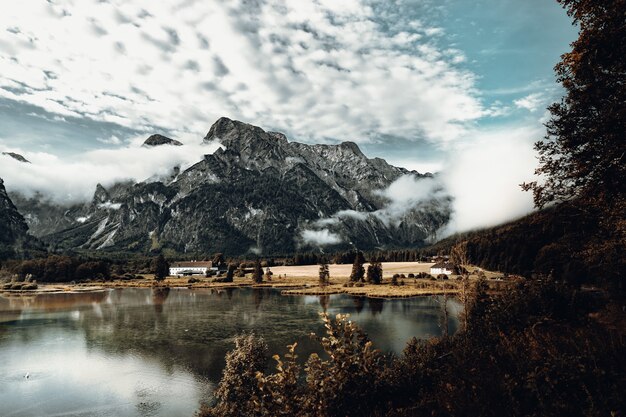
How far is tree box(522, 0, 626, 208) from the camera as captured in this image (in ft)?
46.7

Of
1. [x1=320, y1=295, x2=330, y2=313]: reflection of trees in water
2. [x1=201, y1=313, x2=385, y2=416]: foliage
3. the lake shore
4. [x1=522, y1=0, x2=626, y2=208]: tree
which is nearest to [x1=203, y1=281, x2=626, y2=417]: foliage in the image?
[x1=201, y1=313, x2=385, y2=416]: foliage

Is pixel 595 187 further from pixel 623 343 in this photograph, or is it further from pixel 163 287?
pixel 163 287

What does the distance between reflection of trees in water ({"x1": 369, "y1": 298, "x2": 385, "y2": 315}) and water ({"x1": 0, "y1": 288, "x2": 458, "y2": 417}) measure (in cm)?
47

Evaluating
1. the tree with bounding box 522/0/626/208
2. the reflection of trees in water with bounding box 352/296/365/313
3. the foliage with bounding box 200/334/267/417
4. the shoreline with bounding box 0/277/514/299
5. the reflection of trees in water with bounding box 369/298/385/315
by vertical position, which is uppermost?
the tree with bounding box 522/0/626/208

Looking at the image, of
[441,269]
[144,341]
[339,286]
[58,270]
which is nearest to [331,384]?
[144,341]

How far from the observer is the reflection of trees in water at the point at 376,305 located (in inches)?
3631

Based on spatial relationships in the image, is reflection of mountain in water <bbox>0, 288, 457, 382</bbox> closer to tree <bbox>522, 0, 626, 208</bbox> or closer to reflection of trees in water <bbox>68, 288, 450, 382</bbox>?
reflection of trees in water <bbox>68, 288, 450, 382</bbox>

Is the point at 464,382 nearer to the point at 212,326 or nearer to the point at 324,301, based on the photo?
the point at 212,326

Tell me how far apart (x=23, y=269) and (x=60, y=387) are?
17962cm

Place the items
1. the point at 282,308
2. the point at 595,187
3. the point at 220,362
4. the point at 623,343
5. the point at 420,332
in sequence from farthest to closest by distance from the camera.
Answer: the point at 282,308 < the point at 420,332 < the point at 220,362 < the point at 595,187 < the point at 623,343

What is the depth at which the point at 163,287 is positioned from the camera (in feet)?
543

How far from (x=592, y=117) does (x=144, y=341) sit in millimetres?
67160

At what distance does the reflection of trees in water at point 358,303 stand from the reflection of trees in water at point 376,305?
2.36 metres

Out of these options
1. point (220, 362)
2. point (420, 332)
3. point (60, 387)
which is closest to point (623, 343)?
point (220, 362)
